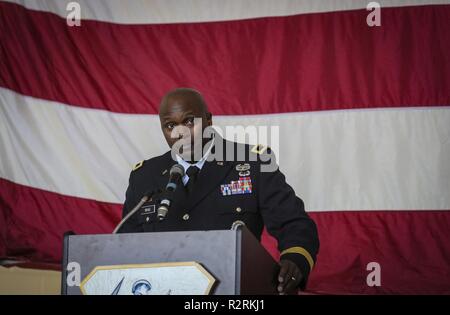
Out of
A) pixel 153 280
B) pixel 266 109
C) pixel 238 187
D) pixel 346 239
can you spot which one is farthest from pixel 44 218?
pixel 153 280

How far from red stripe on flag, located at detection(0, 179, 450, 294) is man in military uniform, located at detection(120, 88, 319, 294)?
878 millimetres

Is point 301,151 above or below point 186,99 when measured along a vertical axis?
above

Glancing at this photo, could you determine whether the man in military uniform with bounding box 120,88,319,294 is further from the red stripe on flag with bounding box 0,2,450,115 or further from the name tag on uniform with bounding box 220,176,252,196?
the red stripe on flag with bounding box 0,2,450,115

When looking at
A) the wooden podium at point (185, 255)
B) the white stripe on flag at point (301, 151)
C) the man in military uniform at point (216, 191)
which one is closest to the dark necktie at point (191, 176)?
the man in military uniform at point (216, 191)

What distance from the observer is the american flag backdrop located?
325 cm

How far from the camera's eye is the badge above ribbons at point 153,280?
1.48m

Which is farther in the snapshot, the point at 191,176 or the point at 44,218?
the point at 44,218

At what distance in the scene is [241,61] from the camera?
359cm

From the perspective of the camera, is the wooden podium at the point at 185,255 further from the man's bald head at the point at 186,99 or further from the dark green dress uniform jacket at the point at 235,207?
the man's bald head at the point at 186,99

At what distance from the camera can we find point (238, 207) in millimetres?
2422

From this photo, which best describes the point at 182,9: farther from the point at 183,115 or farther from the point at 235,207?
the point at 235,207

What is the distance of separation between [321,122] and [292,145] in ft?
0.62

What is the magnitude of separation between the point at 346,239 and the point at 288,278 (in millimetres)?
1533
